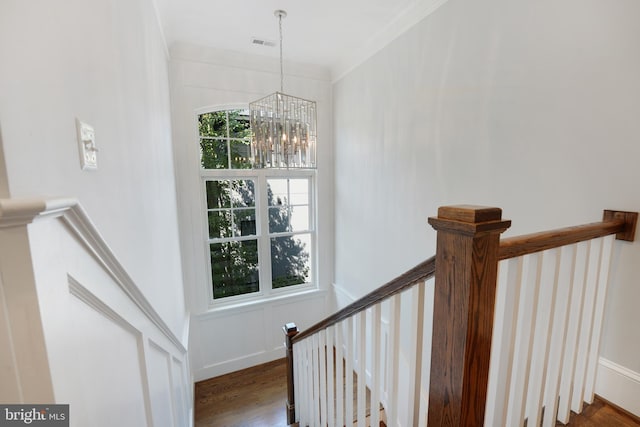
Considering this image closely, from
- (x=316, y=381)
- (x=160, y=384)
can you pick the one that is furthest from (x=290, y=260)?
(x=160, y=384)

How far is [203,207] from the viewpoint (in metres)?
3.30

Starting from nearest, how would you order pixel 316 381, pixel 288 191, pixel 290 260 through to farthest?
pixel 316 381 → pixel 288 191 → pixel 290 260

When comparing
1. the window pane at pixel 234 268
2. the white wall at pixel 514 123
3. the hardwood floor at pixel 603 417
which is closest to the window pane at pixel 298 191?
the window pane at pixel 234 268

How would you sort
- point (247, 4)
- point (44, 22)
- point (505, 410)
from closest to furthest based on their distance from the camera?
1. point (44, 22)
2. point (505, 410)
3. point (247, 4)

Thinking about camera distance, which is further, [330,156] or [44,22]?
[330,156]

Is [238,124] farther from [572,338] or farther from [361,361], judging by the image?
[572,338]

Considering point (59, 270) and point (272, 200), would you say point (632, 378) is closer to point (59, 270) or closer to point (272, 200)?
point (59, 270)

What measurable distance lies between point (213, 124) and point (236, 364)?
302 cm

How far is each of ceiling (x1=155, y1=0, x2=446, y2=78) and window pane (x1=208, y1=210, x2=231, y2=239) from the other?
1.89 m

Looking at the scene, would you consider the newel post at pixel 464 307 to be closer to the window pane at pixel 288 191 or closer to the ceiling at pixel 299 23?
the ceiling at pixel 299 23

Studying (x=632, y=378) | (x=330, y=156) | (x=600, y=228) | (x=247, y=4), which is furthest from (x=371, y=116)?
(x=632, y=378)

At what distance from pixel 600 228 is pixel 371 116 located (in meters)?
2.17

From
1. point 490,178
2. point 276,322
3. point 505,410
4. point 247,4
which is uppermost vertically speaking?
point 247,4

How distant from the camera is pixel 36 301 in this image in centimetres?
43
